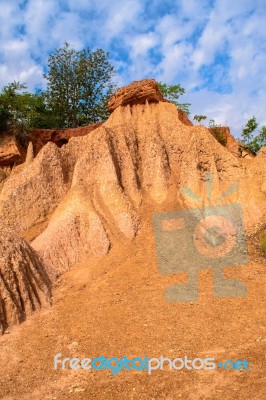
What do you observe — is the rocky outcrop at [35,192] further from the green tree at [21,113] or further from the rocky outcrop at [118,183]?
the green tree at [21,113]

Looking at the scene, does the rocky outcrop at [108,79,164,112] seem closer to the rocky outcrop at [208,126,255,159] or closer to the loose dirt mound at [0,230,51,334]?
the rocky outcrop at [208,126,255,159]

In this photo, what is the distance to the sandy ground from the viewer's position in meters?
6.20

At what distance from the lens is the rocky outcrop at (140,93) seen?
16578 millimetres

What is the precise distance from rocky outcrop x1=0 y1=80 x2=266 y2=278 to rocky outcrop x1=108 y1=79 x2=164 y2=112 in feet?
3.02

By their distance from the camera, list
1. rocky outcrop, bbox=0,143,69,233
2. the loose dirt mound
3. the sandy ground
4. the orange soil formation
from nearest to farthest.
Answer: the sandy ground, the orange soil formation, the loose dirt mound, rocky outcrop, bbox=0,143,69,233

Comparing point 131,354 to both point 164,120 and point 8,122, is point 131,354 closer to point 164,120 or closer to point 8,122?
point 164,120

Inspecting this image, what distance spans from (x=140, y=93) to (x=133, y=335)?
1144 cm

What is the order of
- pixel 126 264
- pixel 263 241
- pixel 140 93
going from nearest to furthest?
pixel 126 264, pixel 263 241, pixel 140 93

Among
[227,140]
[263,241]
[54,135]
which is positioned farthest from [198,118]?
[263,241]

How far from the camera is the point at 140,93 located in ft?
54.5

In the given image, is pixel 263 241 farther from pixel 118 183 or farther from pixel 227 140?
pixel 227 140

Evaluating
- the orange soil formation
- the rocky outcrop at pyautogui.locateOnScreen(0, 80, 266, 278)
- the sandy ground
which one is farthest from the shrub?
the sandy ground

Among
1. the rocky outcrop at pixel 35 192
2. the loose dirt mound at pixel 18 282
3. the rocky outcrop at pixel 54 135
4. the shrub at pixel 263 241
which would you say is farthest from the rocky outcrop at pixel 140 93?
the loose dirt mound at pixel 18 282

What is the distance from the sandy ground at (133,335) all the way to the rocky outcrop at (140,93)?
7.89 metres
